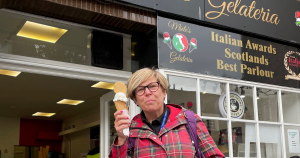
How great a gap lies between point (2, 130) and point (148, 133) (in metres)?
10.7

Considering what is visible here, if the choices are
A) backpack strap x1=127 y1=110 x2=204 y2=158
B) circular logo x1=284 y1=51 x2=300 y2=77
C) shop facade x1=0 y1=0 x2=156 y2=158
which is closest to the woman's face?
backpack strap x1=127 y1=110 x2=204 y2=158

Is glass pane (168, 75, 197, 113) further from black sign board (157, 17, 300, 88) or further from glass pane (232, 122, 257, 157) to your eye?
glass pane (232, 122, 257, 157)

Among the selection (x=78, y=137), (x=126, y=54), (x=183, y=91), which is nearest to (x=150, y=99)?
(x=183, y=91)

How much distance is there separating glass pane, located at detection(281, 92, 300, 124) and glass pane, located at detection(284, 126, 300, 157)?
13cm

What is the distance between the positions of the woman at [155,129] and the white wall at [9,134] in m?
10.5

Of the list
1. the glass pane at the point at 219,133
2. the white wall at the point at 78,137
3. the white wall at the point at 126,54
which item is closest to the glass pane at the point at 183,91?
the glass pane at the point at 219,133

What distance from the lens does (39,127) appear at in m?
11.9

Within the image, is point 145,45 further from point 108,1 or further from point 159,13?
point 108,1

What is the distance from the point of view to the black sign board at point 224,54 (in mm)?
3826

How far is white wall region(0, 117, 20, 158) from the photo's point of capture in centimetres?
1113

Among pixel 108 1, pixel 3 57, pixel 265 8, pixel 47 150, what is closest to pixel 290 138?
pixel 265 8

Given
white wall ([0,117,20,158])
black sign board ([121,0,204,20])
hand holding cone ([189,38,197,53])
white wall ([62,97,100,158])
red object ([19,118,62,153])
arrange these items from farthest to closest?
red object ([19,118,62,153])
white wall ([0,117,20,158])
white wall ([62,97,100,158])
hand holding cone ([189,38,197,53])
black sign board ([121,0,204,20])

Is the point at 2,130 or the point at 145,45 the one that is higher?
the point at 145,45

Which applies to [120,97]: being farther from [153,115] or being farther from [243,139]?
[243,139]
